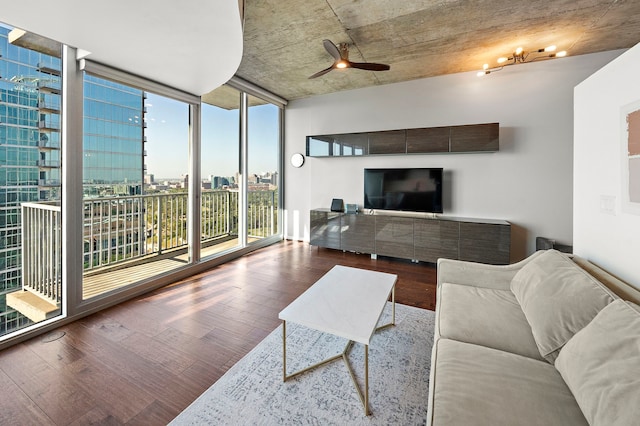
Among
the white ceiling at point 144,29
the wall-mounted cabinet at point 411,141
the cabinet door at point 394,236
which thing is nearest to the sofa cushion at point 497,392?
the white ceiling at point 144,29

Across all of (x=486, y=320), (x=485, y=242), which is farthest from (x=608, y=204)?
(x=485, y=242)

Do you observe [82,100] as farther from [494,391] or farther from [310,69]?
[494,391]

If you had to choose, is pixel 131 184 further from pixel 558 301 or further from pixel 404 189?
pixel 558 301

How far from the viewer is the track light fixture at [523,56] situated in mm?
3237

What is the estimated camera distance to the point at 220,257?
4.00 meters

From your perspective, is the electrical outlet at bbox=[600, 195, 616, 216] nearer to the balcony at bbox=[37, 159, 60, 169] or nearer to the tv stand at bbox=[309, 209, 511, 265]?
the tv stand at bbox=[309, 209, 511, 265]

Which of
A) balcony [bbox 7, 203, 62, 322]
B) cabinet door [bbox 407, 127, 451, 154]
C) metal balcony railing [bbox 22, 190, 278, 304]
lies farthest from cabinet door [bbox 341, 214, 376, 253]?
balcony [bbox 7, 203, 62, 322]

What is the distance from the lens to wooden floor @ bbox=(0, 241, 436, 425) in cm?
147

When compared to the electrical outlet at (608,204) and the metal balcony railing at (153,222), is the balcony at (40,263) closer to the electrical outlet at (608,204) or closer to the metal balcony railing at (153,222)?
the metal balcony railing at (153,222)

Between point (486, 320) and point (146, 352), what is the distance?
7.55 feet

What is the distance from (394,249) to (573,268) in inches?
106

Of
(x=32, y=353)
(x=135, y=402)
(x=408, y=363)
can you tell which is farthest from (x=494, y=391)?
(x=32, y=353)

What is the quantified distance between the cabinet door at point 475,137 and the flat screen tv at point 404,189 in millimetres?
438

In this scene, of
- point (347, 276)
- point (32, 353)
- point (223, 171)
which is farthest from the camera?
point (223, 171)
